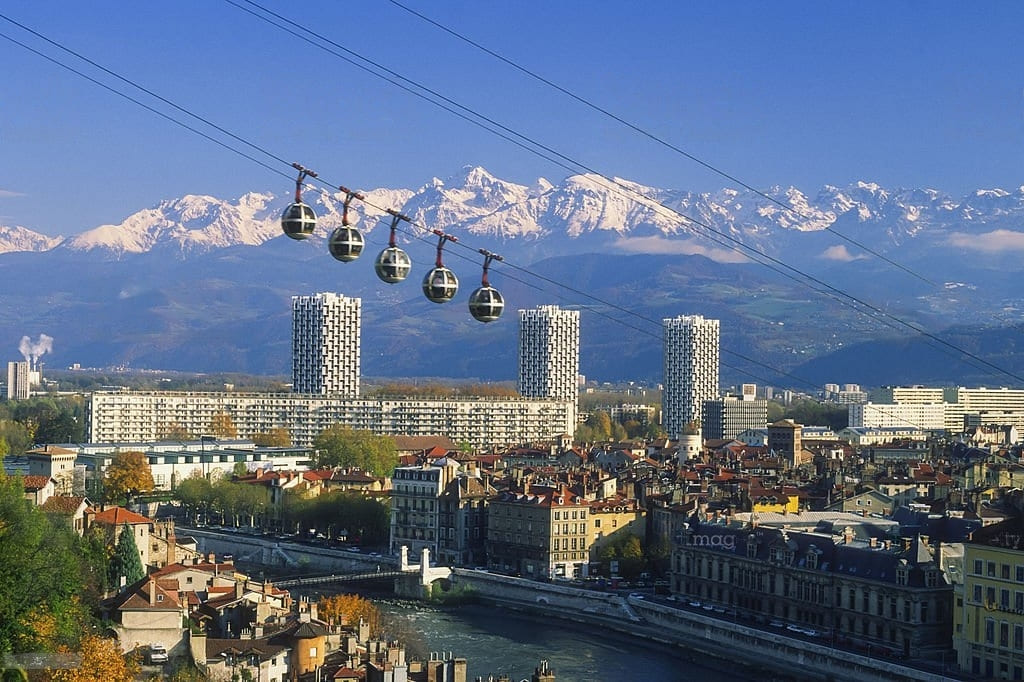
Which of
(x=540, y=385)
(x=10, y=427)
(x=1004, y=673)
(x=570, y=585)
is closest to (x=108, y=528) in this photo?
(x=570, y=585)

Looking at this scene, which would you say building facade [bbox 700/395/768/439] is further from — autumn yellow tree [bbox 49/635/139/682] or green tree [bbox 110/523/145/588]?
autumn yellow tree [bbox 49/635/139/682]

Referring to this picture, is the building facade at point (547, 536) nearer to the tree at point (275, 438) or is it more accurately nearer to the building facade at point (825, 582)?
the building facade at point (825, 582)

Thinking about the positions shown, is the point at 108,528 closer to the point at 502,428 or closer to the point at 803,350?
the point at 502,428

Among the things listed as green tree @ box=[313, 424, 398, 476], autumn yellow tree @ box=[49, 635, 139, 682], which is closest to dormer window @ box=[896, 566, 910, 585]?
autumn yellow tree @ box=[49, 635, 139, 682]

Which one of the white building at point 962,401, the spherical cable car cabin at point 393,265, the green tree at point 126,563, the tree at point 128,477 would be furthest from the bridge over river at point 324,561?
the white building at point 962,401

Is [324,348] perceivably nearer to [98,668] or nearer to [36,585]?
[36,585]

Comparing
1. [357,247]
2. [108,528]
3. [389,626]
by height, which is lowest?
[389,626]

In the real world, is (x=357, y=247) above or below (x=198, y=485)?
above
